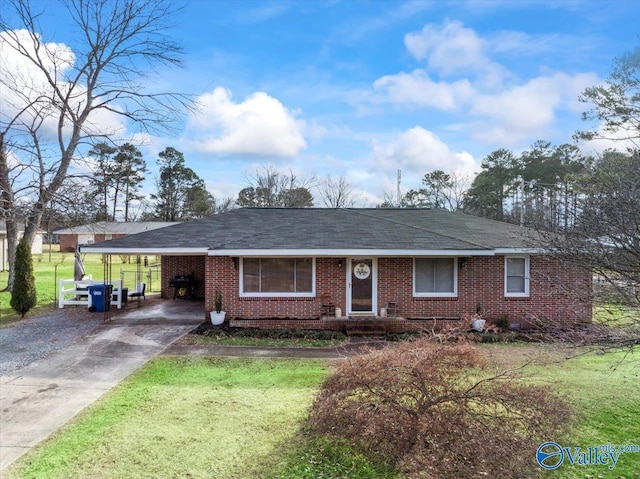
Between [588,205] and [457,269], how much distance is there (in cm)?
662

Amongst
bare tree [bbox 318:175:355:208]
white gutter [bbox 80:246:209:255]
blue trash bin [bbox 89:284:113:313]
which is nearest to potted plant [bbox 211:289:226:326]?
white gutter [bbox 80:246:209:255]

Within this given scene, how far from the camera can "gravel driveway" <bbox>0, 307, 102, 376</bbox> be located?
8148 millimetres

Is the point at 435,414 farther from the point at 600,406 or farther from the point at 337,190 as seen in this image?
the point at 337,190

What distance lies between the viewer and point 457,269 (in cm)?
1108

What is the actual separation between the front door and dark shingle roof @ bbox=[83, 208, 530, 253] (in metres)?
0.74

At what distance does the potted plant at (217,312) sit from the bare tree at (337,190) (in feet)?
108

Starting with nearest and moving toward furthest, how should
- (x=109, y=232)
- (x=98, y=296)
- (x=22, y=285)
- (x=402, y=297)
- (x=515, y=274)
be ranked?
1. (x=402, y=297)
2. (x=515, y=274)
3. (x=22, y=285)
4. (x=98, y=296)
5. (x=109, y=232)

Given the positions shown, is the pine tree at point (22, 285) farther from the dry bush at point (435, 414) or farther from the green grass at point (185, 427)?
the dry bush at point (435, 414)

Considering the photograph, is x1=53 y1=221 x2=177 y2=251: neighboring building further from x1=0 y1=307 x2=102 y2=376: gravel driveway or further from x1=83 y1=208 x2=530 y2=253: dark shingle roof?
x1=83 y1=208 x2=530 y2=253: dark shingle roof

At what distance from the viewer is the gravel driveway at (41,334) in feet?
26.7

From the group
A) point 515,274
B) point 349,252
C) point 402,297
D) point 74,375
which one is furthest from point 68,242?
point 515,274

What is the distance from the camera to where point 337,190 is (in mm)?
43562

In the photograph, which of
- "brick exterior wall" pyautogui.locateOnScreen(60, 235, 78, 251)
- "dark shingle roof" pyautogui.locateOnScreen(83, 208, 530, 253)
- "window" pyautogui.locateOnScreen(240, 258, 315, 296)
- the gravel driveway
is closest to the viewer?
the gravel driveway

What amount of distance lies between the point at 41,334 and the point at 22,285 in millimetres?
3201
